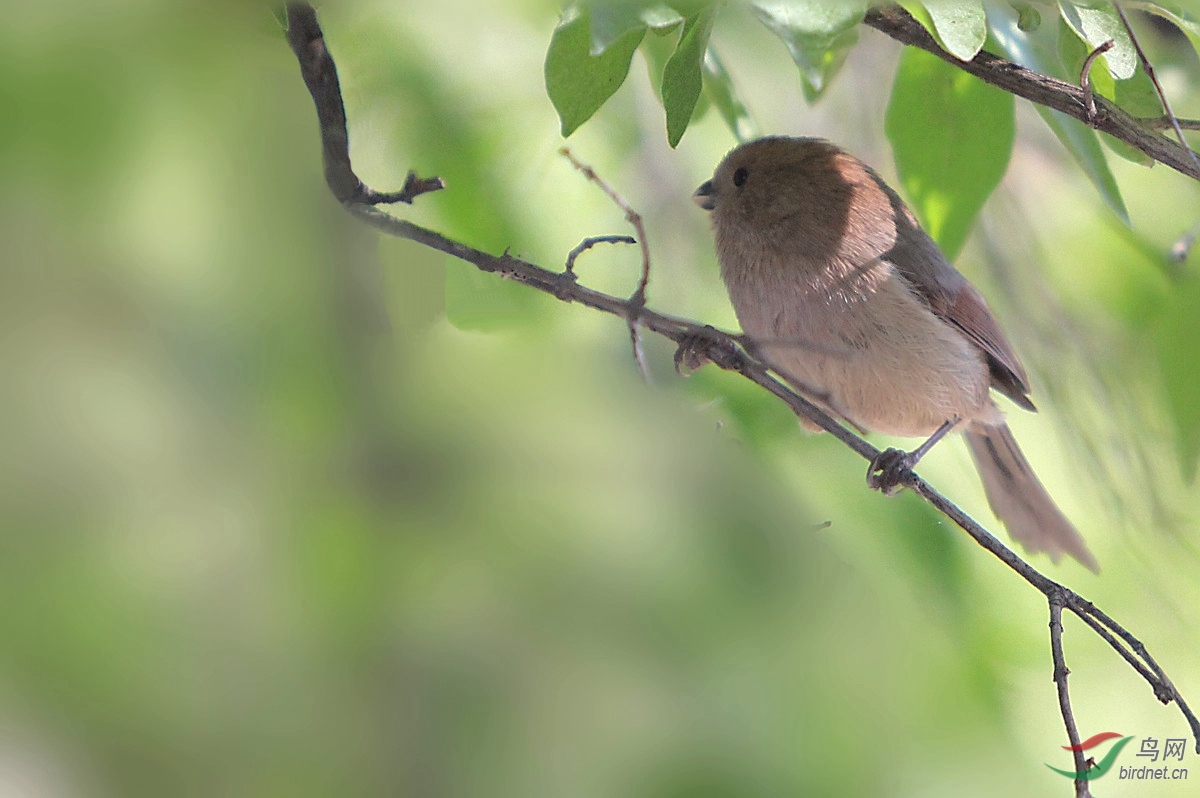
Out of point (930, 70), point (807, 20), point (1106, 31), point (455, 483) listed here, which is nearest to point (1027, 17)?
point (1106, 31)

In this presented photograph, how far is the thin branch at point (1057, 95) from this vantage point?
103 cm

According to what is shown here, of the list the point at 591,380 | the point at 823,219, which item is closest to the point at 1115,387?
the point at 823,219

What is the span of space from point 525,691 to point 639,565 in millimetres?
237

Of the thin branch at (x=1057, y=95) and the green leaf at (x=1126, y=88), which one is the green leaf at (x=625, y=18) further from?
the green leaf at (x=1126, y=88)

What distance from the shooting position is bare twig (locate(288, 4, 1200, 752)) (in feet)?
2.80

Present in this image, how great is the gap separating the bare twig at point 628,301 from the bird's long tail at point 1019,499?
56 centimetres

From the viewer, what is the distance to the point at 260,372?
0.81 m

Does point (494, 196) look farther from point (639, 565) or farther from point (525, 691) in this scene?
point (525, 691)

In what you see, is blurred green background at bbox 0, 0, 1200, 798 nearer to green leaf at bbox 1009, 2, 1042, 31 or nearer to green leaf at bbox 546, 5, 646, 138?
green leaf at bbox 546, 5, 646, 138

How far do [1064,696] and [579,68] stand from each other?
0.73m

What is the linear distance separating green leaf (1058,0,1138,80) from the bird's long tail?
954 mm

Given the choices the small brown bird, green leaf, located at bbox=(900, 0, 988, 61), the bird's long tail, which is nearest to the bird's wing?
the small brown bird

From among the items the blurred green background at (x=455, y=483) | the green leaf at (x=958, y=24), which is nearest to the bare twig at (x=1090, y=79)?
the green leaf at (x=958, y=24)

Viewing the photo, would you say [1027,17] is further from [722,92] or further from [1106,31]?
[722,92]
